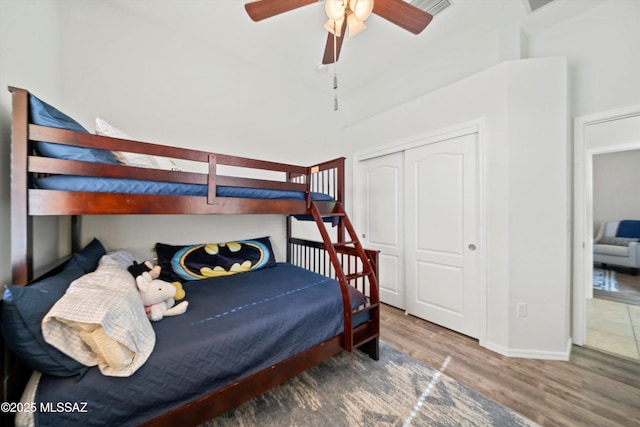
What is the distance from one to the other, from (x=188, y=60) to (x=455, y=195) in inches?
A: 124

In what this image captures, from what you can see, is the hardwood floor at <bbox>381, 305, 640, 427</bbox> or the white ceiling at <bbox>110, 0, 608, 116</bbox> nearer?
the hardwood floor at <bbox>381, 305, 640, 427</bbox>

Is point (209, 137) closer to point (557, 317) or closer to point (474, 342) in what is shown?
point (474, 342)

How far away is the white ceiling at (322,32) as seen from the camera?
1967 mm

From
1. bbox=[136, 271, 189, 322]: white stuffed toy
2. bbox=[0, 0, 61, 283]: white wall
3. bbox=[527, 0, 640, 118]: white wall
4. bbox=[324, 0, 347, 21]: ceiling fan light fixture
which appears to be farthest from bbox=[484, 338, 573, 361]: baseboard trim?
bbox=[0, 0, 61, 283]: white wall

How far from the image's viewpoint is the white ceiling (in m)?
1.97

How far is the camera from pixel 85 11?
74.0 inches

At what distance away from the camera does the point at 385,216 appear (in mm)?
2986

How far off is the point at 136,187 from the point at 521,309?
3.04m

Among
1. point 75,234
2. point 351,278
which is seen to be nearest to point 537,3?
point 351,278

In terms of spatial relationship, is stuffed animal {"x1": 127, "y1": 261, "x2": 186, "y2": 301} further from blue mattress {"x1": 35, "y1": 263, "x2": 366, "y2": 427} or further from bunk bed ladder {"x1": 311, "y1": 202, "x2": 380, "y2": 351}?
bunk bed ladder {"x1": 311, "y1": 202, "x2": 380, "y2": 351}

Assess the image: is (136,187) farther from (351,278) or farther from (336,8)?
(336,8)

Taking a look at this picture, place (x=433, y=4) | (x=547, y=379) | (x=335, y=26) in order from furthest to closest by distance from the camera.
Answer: (x=433, y=4) → (x=547, y=379) → (x=335, y=26)

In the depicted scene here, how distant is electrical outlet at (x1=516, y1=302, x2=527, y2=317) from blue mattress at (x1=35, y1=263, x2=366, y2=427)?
140cm

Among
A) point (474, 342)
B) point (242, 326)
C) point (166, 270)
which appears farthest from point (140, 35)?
point (474, 342)
